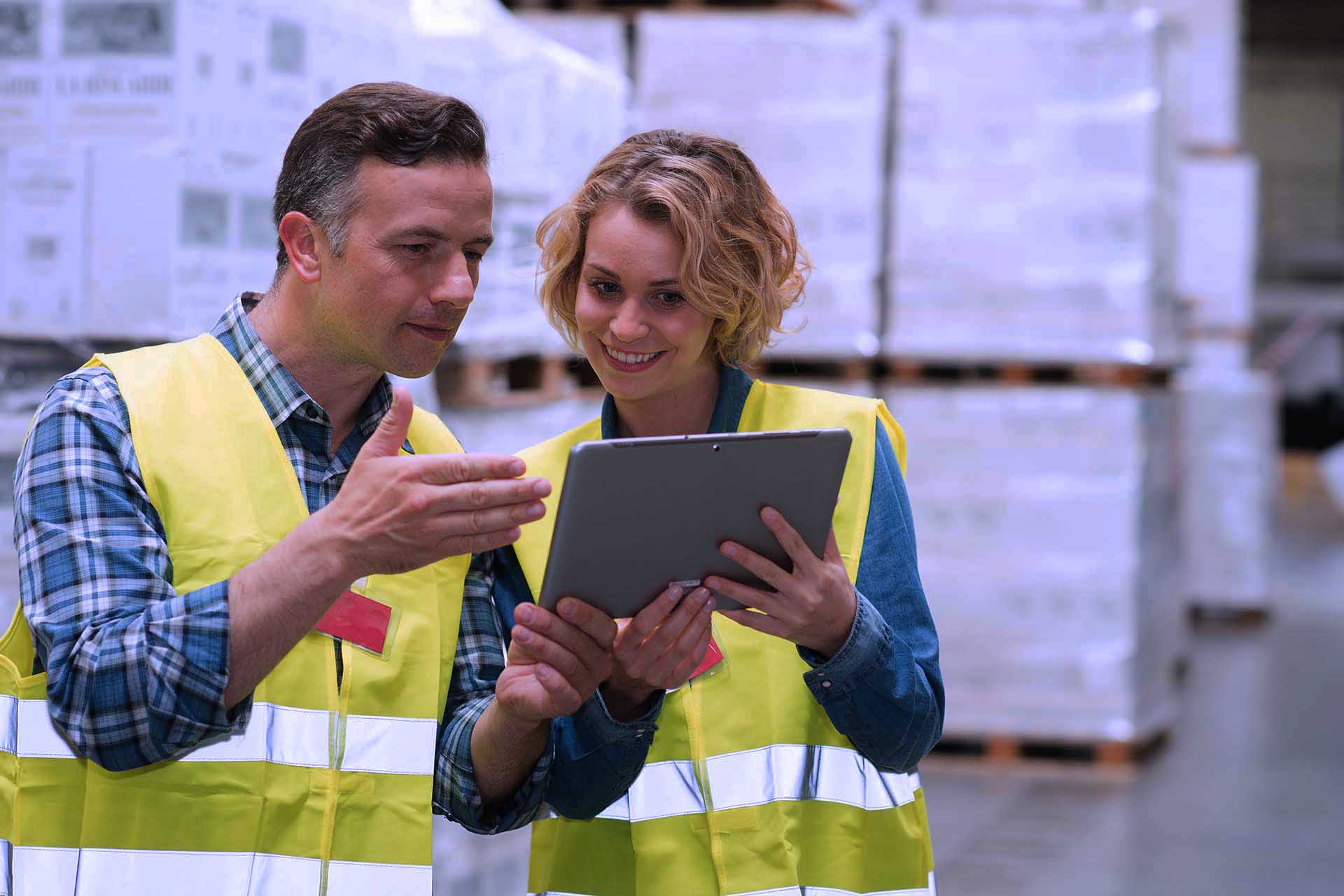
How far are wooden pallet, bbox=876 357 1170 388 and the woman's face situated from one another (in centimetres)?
502

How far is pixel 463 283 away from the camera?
213 cm

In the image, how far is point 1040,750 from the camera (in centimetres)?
731

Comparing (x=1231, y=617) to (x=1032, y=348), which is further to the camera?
(x=1231, y=617)

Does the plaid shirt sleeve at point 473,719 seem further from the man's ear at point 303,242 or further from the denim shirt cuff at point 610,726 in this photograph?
the man's ear at point 303,242

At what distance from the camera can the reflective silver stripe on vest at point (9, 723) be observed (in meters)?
2.00

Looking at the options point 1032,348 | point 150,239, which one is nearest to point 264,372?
point 150,239

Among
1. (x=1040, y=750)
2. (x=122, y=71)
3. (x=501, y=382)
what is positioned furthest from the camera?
(x=1040, y=750)

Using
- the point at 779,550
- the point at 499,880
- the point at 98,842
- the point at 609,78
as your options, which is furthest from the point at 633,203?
the point at 609,78

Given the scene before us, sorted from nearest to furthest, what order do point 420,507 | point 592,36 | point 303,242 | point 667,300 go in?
point 420,507, point 303,242, point 667,300, point 592,36

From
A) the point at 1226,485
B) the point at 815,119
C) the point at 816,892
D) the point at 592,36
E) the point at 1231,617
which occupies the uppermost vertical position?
the point at 592,36

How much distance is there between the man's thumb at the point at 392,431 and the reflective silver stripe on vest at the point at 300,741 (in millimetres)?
407

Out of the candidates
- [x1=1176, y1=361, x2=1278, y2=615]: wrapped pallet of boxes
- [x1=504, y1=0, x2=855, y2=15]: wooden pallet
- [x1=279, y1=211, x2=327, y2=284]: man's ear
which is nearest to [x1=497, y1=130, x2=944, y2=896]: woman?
[x1=279, y1=211, x2=327, y2=284]: man's ear

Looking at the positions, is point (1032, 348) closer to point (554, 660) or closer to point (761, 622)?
point (761, 622)

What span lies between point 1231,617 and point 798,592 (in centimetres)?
1115
